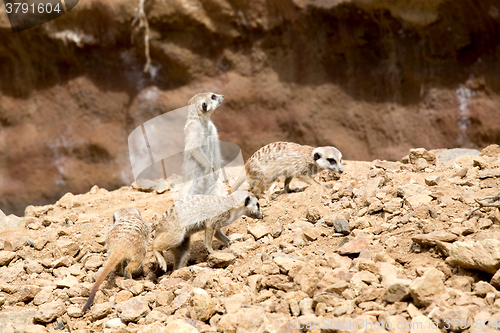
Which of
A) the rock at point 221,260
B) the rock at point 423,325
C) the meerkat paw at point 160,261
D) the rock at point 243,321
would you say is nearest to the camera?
the rock at point 423,325

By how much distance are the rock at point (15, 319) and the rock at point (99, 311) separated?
1.35ft

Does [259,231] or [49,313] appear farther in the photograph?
[259,231]

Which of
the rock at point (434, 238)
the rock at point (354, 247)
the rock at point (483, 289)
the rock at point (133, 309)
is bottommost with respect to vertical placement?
the rock at point (133, 309)

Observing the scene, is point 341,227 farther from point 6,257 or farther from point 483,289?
point 6,257

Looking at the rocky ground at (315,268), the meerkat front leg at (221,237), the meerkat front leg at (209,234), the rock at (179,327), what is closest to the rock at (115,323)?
the rocky ground at (315,268)

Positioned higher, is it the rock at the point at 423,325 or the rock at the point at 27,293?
the rock at the point at 423,325

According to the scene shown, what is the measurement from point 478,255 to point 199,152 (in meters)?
2.83

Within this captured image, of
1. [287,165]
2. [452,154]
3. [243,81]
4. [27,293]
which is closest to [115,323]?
[27,293]

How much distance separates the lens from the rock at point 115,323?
2.55m

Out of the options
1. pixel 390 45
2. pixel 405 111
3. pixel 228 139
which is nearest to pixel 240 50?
pixel 228 139

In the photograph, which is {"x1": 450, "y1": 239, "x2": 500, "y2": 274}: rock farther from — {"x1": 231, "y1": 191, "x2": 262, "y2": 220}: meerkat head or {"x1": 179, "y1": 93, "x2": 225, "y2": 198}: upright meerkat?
{"x1": 179, "y1": 93, "x2": 225, "y2": 198}: upright meerkat

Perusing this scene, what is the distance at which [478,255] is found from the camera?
2180 mm

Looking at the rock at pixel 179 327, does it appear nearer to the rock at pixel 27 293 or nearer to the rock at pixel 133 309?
the rock at pixel 133 309

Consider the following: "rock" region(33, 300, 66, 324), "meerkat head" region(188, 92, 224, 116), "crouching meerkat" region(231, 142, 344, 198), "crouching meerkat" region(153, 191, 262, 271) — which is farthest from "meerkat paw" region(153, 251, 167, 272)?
"meerkat head" region(188, 92, 224, 116)
